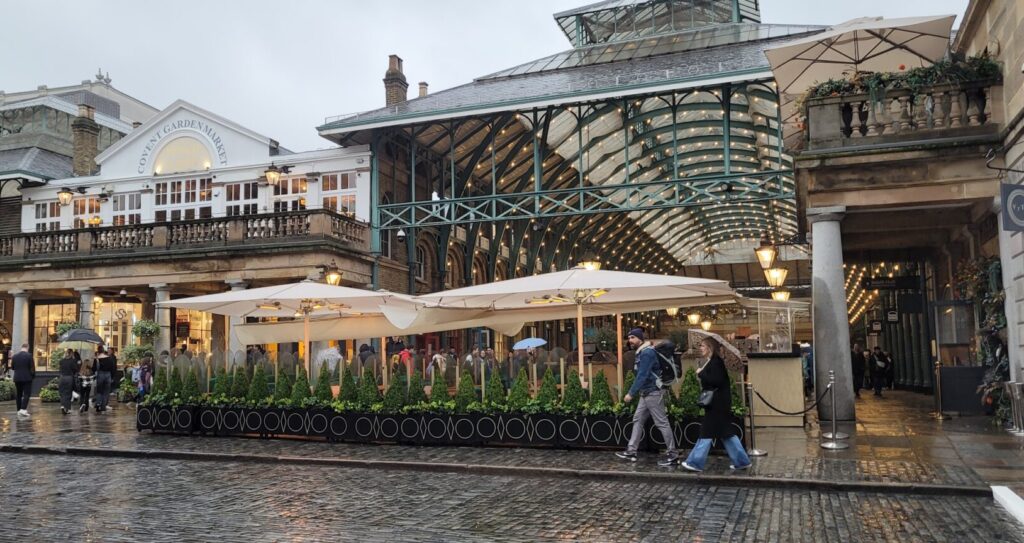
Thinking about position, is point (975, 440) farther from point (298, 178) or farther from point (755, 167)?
point (755, 167)

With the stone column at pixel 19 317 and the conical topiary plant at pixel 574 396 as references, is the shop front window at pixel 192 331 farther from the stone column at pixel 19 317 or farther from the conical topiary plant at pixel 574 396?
the conical topiary plant at pixel 574 396

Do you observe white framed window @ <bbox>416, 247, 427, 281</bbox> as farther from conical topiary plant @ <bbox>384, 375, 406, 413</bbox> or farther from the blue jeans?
the blue jeans

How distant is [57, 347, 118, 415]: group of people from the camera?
70.0ft

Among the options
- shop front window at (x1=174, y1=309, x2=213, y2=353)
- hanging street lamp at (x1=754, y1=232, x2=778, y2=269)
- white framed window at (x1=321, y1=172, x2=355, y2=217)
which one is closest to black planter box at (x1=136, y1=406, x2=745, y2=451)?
hanging street lamp at (x1=754, y1=232, x2=778, y2=269)

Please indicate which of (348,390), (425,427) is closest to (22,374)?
(348,390)

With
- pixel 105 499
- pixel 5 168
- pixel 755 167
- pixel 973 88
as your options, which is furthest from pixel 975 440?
pixel 5 168

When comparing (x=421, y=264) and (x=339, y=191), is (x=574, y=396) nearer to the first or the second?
(x=339, y=191)

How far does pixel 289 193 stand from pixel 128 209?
272 inches

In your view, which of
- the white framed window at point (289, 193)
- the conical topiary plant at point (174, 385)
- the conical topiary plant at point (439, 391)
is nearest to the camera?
the conical topiary plant at point (439, 391)

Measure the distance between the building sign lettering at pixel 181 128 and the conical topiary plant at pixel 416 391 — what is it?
2005 centimetres

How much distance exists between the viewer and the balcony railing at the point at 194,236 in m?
27.0

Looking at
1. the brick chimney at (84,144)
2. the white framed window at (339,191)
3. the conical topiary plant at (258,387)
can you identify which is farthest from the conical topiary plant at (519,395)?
the brick chimney at (84,144)

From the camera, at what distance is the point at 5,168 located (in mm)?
33406

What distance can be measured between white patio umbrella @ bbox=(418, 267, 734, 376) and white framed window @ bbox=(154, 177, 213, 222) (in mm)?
19404
